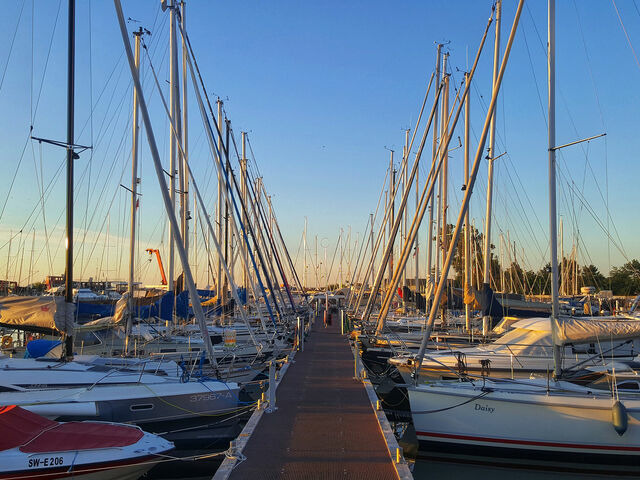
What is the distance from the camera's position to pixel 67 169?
1316cm

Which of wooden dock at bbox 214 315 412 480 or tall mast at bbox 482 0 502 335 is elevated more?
tall mast at bbox 482 0 502 335

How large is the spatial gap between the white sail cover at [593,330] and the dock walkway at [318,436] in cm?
490

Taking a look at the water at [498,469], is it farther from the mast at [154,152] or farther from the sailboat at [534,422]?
the mast at [154,152]

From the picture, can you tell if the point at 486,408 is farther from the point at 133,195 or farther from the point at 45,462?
the point at 133,195

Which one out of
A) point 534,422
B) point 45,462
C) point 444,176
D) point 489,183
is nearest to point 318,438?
point 45,462

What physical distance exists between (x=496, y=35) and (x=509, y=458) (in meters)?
16.8

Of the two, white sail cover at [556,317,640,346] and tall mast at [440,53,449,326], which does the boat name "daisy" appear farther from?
tall mast at [440,53,449,326]

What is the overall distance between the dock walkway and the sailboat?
5.07 feet

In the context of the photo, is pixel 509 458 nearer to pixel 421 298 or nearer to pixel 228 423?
pixel 228 423

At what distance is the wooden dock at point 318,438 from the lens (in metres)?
8.08

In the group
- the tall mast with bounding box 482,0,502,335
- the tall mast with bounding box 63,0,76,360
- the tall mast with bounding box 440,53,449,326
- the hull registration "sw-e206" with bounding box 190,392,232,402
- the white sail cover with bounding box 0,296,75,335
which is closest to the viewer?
the hull registration "sw-e206" with bounding box 190,392,232,402

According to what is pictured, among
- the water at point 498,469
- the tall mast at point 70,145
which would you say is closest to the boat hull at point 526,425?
the water at point 498,469

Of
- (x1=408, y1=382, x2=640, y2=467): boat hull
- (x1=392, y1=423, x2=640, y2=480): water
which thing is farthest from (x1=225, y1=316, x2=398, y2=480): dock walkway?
(x1=392, y1=423, x2=640, y2=480): water

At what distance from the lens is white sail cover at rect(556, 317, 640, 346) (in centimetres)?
1211
